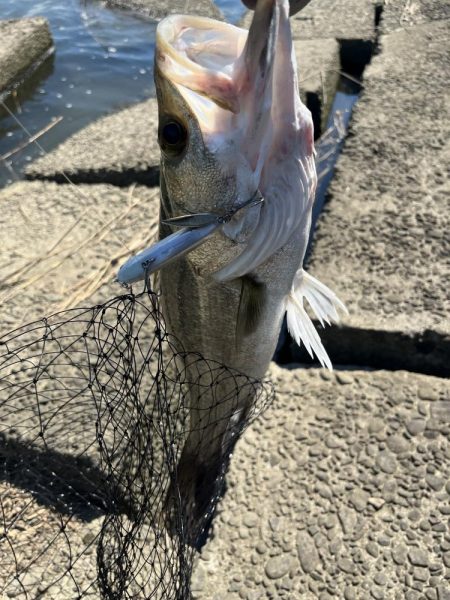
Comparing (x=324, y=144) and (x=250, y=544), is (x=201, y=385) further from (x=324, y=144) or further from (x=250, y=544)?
(x=324, y=144)

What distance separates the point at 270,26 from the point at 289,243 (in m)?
0.66

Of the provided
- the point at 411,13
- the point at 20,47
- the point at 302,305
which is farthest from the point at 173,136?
the point at 20,47

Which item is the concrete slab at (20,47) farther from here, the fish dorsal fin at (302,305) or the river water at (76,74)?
the fish dorsal fin at (302,305)

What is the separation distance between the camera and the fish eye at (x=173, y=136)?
1.61m

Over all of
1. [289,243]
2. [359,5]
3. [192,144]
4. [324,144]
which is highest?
[192,144]

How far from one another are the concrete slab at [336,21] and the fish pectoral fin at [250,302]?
541 centimetres

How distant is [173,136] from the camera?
1621 mm

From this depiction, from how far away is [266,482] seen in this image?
93.7 inches

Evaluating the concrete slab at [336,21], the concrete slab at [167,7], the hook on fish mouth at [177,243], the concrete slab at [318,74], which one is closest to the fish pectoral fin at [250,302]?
the hook on fish mouth at [177,243]

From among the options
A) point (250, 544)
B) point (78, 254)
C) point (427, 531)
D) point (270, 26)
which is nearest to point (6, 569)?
point (250, 544)

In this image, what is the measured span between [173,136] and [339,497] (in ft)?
5.03

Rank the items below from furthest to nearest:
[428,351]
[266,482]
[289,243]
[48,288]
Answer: [48,288]
[428,351]
[266,482]
[289,243]

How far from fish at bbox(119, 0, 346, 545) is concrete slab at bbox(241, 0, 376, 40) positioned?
531 cm

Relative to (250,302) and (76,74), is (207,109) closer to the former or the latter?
(250,302)
